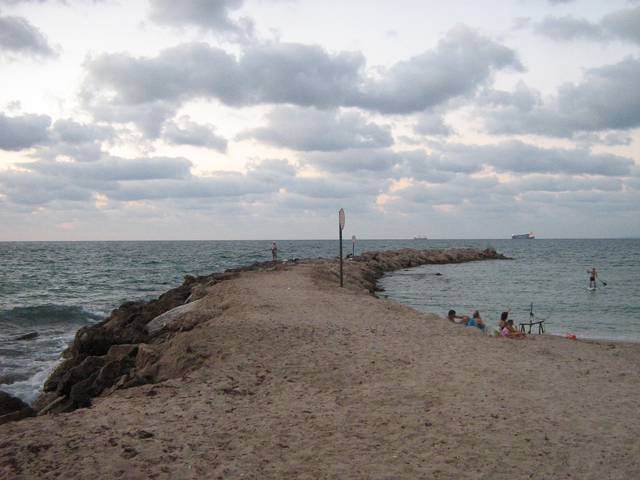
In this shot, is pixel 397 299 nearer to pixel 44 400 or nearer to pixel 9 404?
pixel 44 400

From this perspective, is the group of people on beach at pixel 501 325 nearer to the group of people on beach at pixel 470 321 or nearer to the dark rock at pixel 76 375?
the group of people on beach at pixel 470 321

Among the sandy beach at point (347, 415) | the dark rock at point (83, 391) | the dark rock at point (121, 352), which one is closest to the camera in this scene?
the sandy beach at point (347, 415)

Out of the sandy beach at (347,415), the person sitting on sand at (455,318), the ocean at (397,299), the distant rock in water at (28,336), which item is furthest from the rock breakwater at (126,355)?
the person sitting on sand at (455,318)

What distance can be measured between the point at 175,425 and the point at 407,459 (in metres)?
2.76

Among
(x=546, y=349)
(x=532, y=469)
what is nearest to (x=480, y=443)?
(x=532, y=469)

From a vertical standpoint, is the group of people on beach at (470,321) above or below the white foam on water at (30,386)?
above

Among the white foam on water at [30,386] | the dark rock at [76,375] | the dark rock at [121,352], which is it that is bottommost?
the white foam on water at [30,386]

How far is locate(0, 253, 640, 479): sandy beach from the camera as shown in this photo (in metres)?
5.05

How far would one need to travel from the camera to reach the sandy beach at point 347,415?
505 centimetres

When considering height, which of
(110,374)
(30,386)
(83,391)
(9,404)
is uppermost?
(110,374)

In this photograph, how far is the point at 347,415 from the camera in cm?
649

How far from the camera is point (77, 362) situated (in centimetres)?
1173

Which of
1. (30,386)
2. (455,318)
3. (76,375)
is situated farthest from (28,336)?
(455,318)

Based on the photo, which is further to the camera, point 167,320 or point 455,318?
point 455,318
